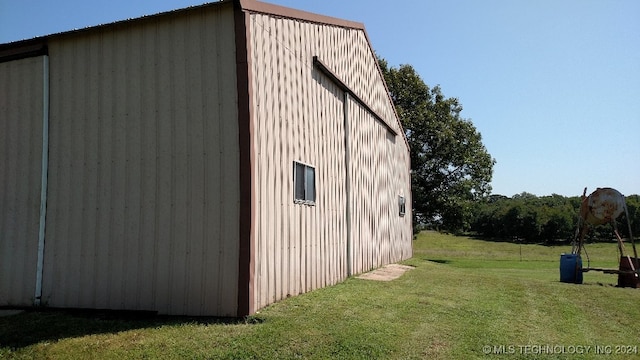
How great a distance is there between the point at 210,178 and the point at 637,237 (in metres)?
70.9

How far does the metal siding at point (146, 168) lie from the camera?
22.2 feet

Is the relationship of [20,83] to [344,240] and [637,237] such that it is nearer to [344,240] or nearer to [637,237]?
[344,240]

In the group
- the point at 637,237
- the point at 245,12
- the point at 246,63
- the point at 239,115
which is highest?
the point at 245,12

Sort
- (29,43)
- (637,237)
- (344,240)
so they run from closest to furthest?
(29,43) < (344,240) < (637,237)

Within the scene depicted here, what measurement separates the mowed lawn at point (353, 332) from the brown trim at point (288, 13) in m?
4.68

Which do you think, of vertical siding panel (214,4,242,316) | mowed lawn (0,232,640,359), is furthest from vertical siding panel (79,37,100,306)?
vertical siding panel (214,4,242,316)

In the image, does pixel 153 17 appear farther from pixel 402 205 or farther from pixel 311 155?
pixel 402 205

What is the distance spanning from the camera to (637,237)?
61.4 meters

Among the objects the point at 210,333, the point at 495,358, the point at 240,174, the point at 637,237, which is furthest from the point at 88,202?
the point at 637,237

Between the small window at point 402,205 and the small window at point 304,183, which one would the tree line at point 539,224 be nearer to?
the small window at point 402,205

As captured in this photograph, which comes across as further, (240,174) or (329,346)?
(240,174)

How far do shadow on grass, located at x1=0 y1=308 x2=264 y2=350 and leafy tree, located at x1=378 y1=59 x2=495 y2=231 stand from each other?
26348 millimetres

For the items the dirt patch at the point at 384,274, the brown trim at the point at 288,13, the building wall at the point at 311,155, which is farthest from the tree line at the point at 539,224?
the brown trim at the point at 288,13

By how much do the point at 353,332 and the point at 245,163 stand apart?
9.13ft
